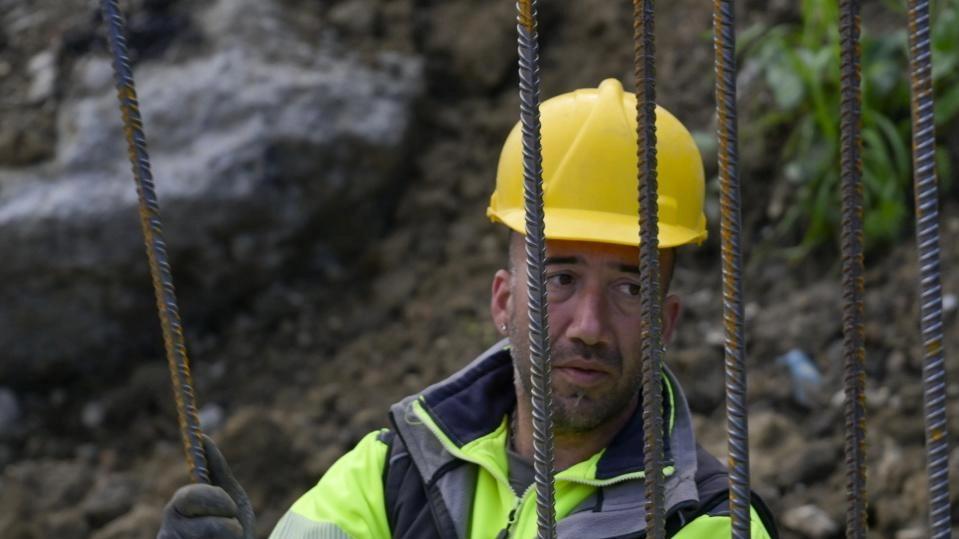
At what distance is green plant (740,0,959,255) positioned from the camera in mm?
4805

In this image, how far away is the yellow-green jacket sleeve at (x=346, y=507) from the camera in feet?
8.31

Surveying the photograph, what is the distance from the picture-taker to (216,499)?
196cm

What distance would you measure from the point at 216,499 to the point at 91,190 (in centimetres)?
334

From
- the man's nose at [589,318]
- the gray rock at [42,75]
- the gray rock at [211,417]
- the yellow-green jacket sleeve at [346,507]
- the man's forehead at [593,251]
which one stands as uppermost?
the gray rock at [42,75]

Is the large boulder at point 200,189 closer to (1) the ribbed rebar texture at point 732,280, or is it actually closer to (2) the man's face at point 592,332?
(2) the man's face at point 592,332

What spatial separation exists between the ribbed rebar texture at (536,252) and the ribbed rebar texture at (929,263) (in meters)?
0.45

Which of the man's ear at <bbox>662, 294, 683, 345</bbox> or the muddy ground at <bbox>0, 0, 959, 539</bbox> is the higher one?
the man's ear at <bbox>662, 294, 683, 345</bbox>

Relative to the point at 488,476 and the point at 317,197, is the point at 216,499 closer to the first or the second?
the point at 488,476

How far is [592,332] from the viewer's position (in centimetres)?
238

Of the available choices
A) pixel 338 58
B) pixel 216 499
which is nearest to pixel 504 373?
→ pixel 216 499

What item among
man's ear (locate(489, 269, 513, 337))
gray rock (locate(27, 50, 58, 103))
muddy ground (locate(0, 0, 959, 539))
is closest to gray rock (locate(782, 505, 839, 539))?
muddy ground (locate(0, 0, 959, 539))

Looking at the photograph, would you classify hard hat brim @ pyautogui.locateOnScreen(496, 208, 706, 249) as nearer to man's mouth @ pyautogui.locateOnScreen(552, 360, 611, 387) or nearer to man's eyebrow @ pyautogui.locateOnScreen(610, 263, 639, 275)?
man's eyebrow @ pyautogui.locateOnScreen(610, 263, 639, 275)

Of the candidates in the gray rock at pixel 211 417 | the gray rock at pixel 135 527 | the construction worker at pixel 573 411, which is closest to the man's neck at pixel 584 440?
the construction worker at pixel 573 411

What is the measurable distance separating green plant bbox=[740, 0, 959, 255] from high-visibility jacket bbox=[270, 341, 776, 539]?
249cm
